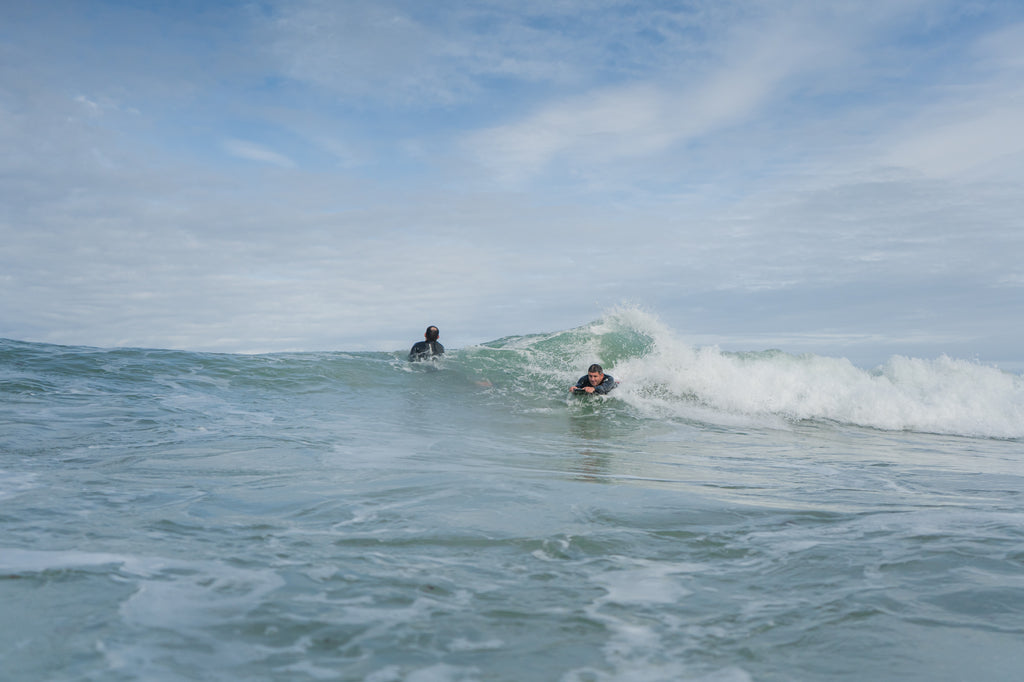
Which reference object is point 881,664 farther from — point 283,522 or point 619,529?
point 283,522

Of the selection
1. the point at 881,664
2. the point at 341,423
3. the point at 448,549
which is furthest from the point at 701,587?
the point at 341,423

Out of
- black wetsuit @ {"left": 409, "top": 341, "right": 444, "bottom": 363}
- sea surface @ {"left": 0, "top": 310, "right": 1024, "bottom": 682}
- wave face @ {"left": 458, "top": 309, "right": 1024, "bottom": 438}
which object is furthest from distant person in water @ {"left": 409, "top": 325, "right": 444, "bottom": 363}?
sea surface @ {"left": 0, "top": 310, "right": 1024, "bottom": 682}

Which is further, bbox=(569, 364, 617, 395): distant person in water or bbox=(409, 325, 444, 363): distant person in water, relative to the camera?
bbox=(409, 325, 444, 363): distant person in water

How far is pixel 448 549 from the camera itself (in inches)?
151

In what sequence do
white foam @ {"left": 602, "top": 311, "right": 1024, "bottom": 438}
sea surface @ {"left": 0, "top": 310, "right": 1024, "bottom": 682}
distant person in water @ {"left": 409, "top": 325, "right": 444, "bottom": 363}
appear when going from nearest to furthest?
sea surface @ {"left": 0, "top": 310, "right": 1024, "bottom": 682}
white foam @ {"left": 602, "top": 311, "right": 1024, "bottom": 438}
distant person in water @ {"left": 409, "top": 325, "right": 444, "bottom": 363}

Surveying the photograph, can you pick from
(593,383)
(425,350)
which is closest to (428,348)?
(425,350)

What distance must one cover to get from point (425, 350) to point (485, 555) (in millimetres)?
14512

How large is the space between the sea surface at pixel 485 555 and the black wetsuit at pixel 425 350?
7.41 meters

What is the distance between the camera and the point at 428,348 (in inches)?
710

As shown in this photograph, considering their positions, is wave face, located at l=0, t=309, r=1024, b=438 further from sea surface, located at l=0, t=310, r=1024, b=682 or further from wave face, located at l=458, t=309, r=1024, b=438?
sea surface, located at l=0, t=310, r=1024, b=682

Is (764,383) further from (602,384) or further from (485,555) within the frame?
(485,555)

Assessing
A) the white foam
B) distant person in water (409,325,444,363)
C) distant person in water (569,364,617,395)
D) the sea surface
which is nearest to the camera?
the sea surface

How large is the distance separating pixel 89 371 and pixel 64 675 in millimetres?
13320

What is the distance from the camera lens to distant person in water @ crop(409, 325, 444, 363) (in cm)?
1786
